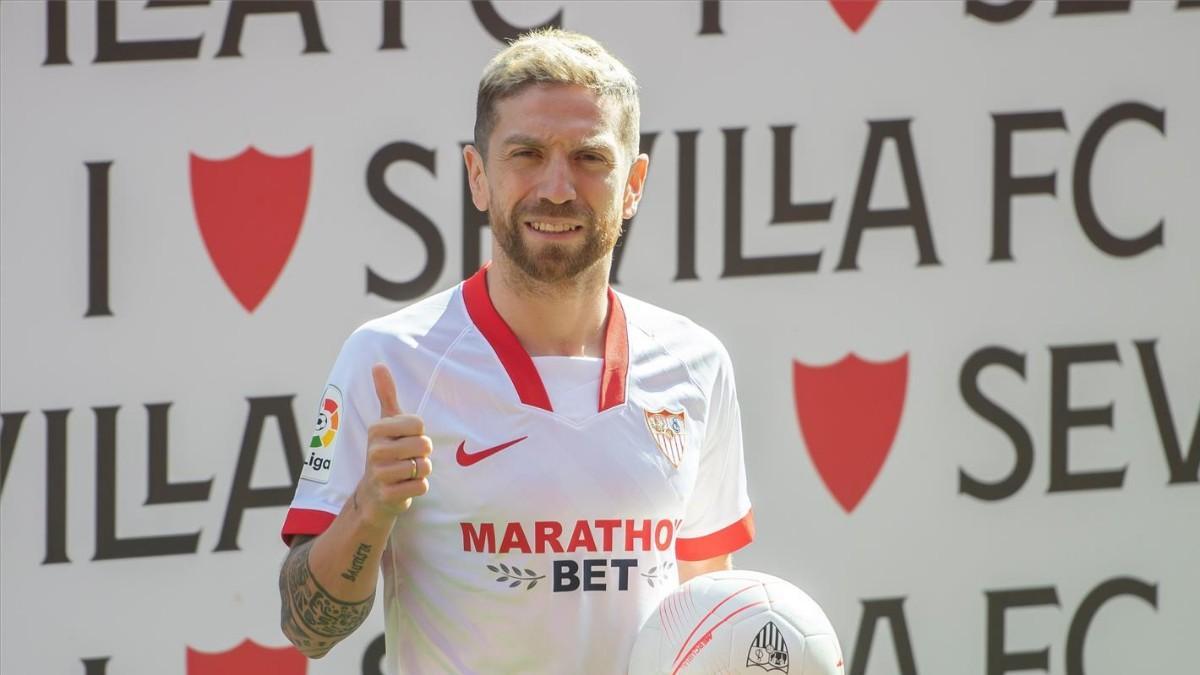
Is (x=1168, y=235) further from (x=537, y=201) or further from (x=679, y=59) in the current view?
(x=537, y=201)

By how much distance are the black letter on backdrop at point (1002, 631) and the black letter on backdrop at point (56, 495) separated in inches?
78.9

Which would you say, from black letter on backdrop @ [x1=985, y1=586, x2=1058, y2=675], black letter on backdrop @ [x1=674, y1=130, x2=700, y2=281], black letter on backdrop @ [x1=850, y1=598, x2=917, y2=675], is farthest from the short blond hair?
black letter on backdrop @ [x1=985, y1=586, x2=1058, y2=675]

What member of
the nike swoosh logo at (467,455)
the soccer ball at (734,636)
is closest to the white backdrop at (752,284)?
the nike swoosh logo at (467,455)

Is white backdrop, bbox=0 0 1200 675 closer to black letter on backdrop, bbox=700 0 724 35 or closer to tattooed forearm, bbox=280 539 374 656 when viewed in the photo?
black letter on backdrop, bbox=700 0 724 35

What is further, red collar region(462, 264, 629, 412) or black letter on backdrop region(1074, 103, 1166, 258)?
black letter on backdrop region(1074, 103, 1166, 258)

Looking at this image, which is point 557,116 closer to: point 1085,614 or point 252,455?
point 252,455

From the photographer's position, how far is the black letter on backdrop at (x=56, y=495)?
11.6ft

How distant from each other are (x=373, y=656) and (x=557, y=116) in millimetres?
1710

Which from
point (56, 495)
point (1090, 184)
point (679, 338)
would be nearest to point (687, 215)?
point (1090, 184)

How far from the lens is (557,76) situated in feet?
7.95

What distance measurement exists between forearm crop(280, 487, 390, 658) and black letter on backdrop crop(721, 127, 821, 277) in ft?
5.37

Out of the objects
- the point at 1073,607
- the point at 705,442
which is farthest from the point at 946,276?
the point at 705,442

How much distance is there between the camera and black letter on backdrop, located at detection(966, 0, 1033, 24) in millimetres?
3908

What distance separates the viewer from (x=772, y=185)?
382 cm
